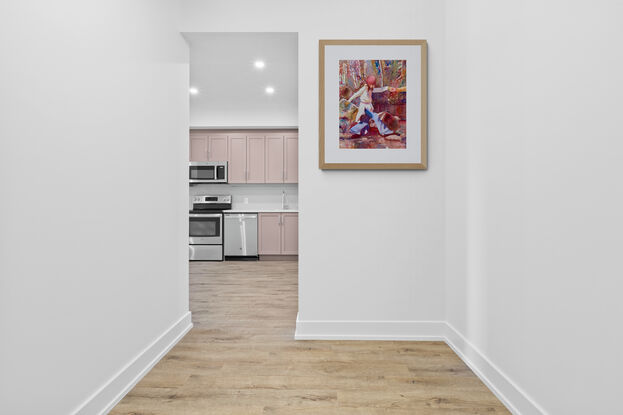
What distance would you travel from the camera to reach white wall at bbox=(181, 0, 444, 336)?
2.43 meters

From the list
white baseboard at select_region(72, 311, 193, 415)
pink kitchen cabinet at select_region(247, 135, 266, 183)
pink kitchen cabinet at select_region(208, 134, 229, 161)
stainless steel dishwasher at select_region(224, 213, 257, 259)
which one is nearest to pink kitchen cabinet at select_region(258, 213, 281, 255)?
stainless steel dishwasher at select_region(224, 213, 257, 259)

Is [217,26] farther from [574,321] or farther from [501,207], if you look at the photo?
[574,321]

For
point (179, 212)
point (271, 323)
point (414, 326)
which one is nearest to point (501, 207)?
point (414, 326)

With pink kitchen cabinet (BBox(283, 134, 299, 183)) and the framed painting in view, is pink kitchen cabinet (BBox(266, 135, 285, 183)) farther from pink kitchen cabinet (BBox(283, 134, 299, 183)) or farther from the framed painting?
the framed painting

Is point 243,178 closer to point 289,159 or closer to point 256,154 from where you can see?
point 256,154

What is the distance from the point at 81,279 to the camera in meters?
1.43

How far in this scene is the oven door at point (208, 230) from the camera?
5703mm

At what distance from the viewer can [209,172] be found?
5984mm

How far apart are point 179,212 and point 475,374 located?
2.11 metres

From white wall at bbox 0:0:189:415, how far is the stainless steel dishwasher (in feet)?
11.5

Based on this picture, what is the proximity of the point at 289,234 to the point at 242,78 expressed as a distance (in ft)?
8.18

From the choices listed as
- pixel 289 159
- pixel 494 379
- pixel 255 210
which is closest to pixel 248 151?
pixel 289 159

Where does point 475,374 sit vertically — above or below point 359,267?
below

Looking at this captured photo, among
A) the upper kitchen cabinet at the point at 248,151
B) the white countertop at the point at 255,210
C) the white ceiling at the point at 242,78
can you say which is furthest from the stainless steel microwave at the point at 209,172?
the white ceiling at the point at 242,78
